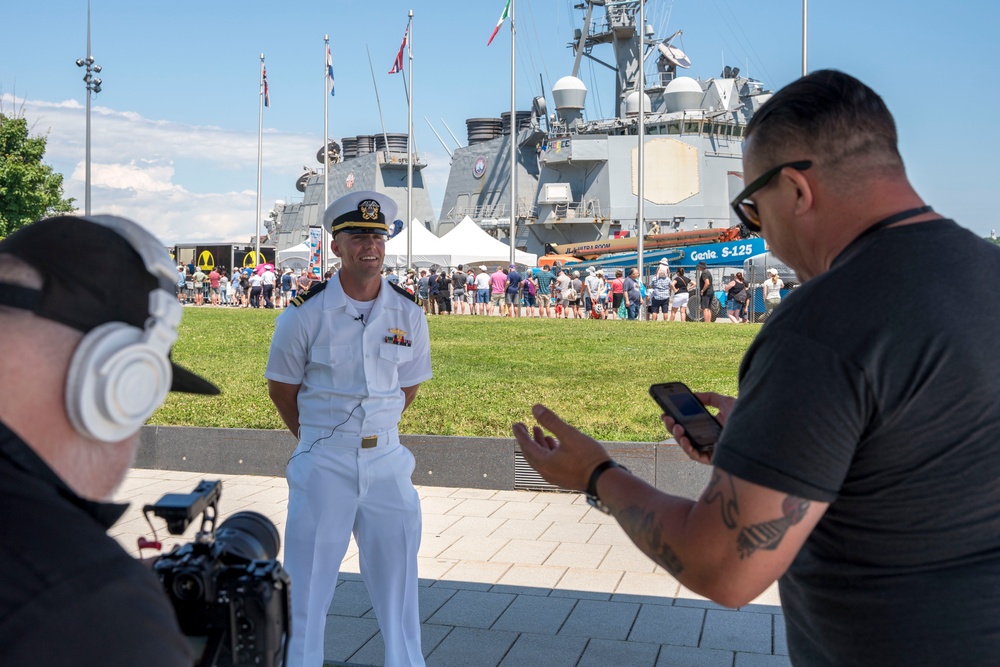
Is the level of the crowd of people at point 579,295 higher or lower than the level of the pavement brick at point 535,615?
higher

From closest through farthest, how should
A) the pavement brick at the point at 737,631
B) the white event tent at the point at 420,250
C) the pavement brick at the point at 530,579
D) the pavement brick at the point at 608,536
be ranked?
the pavement brick at the point at 737,631
the pavement brick at the point at 530,579
the pavement brick at the point at 608,536
the white event tent at the point at 420,250

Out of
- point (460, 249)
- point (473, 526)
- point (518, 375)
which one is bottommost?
point (473, 526)

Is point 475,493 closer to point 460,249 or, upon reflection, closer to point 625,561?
point 625,561

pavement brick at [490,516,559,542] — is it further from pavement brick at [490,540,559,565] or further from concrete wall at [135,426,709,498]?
concrete wall at [135,426,709,498]

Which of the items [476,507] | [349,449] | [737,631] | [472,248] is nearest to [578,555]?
[476,507]

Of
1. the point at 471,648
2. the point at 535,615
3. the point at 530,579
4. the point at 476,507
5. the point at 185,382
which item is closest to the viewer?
the point at 185,382

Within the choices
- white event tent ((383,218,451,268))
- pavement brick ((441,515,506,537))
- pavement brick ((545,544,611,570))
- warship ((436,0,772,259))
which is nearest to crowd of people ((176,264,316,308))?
white event tent ((383,218,451,268))

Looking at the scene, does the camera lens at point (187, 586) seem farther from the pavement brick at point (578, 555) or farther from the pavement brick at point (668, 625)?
the pavement brick at point (578, 555)

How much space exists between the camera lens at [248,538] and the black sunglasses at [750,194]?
1.21m

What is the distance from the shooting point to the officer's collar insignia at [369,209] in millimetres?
4754

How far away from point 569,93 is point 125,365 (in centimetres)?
6193

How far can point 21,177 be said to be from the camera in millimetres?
44500

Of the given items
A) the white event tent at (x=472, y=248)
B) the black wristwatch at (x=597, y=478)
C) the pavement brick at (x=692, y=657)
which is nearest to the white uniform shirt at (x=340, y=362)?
the pavement brick at (x=692, y=657)

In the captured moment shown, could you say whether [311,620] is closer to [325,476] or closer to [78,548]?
[325,476]
